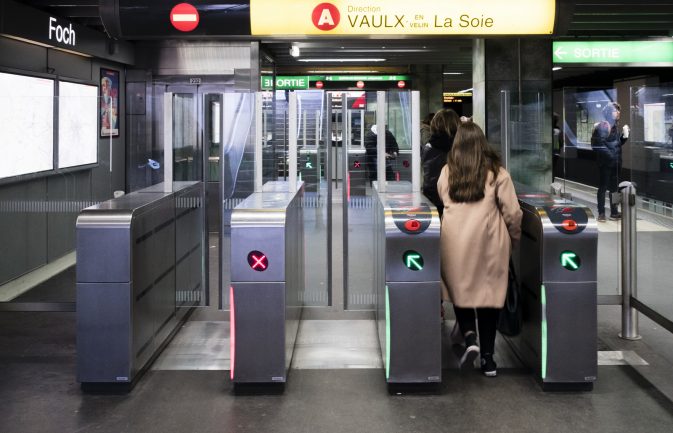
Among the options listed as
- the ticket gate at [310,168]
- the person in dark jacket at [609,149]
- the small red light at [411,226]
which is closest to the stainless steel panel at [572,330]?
the small red light at [411,226]

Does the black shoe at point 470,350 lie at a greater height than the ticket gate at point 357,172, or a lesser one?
lesser

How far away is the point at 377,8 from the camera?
5840mm

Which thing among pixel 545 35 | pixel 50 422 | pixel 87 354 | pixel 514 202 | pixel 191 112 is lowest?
pixel 50 422

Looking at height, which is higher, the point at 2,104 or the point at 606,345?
the point at 2,104

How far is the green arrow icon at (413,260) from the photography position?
4133mm

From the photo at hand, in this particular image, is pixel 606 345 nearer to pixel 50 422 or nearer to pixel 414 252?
pixel 414 252

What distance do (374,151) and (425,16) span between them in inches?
43.2

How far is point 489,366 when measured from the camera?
4.52m

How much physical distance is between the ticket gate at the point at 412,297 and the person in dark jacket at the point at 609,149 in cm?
190

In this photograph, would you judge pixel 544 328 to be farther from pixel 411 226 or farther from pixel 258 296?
pixel 258 296

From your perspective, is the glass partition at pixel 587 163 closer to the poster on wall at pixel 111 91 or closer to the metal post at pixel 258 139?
the metal post at pixel 258 139

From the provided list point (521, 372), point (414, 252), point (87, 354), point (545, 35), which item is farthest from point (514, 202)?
point (87, 354)

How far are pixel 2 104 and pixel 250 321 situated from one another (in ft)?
8.63

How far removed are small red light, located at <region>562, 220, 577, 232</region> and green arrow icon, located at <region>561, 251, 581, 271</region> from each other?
13 centimetres
